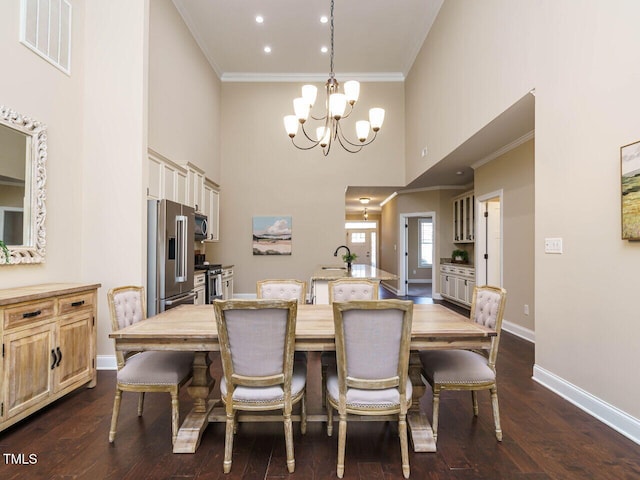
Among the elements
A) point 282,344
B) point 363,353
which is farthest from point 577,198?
point 282,344

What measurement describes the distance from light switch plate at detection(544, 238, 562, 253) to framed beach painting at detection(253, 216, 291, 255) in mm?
4896

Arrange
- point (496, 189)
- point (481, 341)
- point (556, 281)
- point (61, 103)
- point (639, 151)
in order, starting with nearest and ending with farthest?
point (481, 341), point (639, 151), point (556, 281), point (61, 103), point (496, 189)

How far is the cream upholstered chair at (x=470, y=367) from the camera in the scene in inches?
86.0

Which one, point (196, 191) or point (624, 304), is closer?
point (624, 304)

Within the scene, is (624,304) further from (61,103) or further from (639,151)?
(61,103)

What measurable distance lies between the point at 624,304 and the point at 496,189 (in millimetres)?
3390

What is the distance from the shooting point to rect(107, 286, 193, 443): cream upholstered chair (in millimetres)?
2137

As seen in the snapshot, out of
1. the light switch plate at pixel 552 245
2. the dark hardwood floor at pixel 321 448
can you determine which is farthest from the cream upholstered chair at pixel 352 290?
the light switch plate at pixel 552 245

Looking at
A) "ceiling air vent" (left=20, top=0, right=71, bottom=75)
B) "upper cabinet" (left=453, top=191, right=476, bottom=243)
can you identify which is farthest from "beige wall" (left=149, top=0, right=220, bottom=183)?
"upper cabinet" (left=453, top=191, right=476, bottom=243)

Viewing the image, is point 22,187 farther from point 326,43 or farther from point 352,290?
point 326,43

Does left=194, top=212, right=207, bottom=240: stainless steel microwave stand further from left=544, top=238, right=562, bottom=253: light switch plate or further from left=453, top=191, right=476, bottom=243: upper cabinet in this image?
left=453, top=191, right=476, bottom=243: upper cabinet

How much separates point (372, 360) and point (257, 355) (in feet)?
2.01

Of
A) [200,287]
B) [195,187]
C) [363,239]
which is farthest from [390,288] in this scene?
[195,187]

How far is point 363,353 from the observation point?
1.85 m
